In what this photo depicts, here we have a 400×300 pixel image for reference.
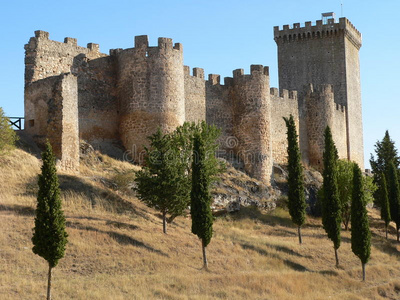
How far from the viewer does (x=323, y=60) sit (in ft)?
158

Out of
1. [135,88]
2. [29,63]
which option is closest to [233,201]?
[135,88]

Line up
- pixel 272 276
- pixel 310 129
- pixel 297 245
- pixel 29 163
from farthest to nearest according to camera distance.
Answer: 1. pixel 310 129
2. pixel 297 245
3. pixel 29 163
4. pixel 272 276

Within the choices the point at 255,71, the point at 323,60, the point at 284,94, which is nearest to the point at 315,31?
the point at 323,60

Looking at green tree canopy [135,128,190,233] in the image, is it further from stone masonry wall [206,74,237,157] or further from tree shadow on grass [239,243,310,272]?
stone masonry wall [206,74,237,157]

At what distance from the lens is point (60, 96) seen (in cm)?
2748

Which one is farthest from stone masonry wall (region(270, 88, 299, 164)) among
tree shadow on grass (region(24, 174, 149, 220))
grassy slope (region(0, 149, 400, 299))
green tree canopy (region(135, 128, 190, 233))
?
tree shadow on grass (region(24, 174, 149, 220))

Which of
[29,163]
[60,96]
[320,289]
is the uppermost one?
[60,96]

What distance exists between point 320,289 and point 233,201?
401 inches

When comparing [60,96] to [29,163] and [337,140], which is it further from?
[337,140]

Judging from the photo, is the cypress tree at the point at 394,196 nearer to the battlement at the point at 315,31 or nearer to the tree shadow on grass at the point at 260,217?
the tree shadow on grass at the point at 260,217

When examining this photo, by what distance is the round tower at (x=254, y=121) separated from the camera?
35781 millimetres

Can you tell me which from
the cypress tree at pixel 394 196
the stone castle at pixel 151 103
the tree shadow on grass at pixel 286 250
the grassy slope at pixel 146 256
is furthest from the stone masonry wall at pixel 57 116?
the cypress tree at pixel 394 196

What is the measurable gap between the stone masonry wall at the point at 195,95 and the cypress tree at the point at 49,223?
16524 millimetres

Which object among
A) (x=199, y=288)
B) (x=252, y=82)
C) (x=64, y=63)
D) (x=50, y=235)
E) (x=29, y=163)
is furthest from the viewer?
(x=252, y=82)
